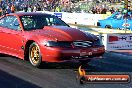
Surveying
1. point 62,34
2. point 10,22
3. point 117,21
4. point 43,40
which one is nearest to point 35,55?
point 43,40

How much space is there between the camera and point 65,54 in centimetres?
829

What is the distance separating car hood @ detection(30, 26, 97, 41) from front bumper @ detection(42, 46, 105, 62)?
0.31 metres

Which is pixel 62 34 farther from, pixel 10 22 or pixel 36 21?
pixel 10 22

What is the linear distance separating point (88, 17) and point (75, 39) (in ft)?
71.0

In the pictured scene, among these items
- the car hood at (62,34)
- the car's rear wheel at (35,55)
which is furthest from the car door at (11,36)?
the car hood at (62,34)

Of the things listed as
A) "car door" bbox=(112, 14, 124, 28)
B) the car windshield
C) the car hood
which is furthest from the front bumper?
"car door" bbox=(112, 14, 124, 28)

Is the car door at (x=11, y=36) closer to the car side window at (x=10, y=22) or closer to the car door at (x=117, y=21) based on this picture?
the car side window at (x=10, y=22)

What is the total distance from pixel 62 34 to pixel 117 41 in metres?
5.70

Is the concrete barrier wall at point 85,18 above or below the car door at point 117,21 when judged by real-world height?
below

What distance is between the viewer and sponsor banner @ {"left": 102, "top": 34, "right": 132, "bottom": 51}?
13742 millimetres

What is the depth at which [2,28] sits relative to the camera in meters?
10.2

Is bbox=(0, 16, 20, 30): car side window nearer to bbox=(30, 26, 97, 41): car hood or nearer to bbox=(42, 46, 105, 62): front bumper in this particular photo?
bbox=(30, 26, 97, 41): car hood

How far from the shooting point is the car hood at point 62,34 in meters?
8.52

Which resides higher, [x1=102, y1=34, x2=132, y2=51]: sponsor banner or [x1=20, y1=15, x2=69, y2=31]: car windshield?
[x1=20, y1=15, x2=69, y2=31]: car windshield
